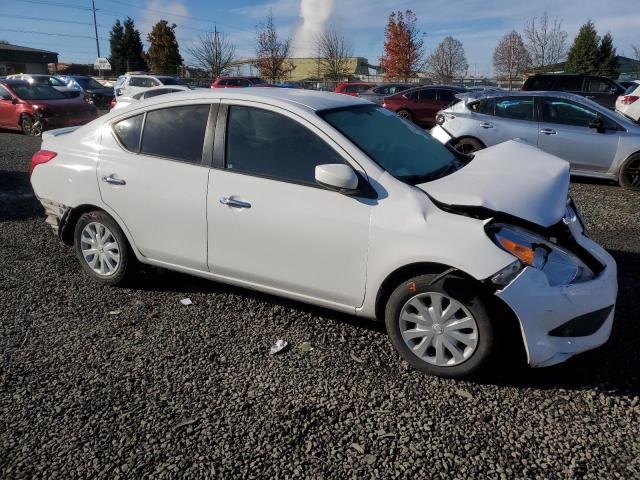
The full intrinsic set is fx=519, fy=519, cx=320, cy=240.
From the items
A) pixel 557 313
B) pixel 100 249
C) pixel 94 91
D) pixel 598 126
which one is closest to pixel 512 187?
pixel 557 313

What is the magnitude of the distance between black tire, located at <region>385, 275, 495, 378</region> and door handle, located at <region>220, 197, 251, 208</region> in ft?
3.78

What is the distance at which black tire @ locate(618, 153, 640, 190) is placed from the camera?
26.6ft

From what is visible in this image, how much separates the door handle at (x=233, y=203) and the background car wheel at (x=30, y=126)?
1343cm

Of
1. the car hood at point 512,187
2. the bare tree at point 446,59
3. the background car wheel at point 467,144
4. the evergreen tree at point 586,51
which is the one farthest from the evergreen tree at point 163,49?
the car hood at point 512,187

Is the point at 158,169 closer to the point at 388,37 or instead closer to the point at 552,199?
the point at 552,199

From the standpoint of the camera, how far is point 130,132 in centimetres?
410

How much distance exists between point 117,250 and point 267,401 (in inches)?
82.8

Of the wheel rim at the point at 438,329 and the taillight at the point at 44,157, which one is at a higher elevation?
the taillight at the point at 44,157

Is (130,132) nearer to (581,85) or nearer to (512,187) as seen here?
(512,187)

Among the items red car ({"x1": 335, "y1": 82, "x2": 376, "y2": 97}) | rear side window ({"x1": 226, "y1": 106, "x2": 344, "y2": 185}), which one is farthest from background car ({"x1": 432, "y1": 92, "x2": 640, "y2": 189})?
red car ({"x1": 335, "y1": 82, "x2": 376, "y2": 97})

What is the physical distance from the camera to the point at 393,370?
3.21 m

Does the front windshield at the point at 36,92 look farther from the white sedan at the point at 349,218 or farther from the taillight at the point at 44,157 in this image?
the white sedan at the point at 349,218

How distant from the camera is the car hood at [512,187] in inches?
118

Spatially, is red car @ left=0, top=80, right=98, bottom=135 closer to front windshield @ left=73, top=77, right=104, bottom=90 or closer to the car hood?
front windshield @ left=73, top=77, right=104, bottom=90
